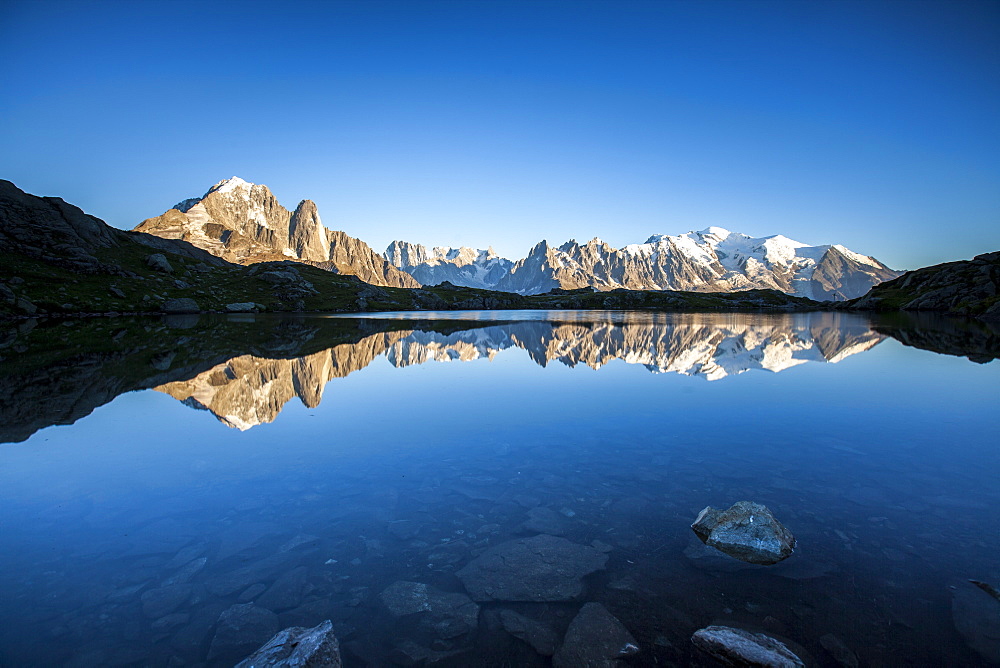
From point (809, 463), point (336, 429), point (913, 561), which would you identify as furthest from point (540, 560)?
point (336, 429)

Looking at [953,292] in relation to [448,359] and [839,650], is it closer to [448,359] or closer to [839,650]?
[448,359]

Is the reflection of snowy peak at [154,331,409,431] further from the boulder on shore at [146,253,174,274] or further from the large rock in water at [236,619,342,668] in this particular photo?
the boulder on shore at [146,253,174,274]

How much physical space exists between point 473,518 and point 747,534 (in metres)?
6.67

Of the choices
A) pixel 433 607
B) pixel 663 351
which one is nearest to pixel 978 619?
pixel 433 607

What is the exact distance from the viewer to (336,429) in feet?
65.5

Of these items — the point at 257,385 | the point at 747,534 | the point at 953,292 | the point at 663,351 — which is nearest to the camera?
the point at 747,534

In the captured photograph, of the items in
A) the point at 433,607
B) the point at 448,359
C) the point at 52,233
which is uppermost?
the point at 52,233

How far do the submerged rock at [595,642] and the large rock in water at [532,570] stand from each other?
2.28ft

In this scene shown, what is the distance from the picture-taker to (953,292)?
148m

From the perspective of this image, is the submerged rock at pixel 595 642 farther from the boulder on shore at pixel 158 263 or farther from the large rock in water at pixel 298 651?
the boulder on shore at pixel 158 263

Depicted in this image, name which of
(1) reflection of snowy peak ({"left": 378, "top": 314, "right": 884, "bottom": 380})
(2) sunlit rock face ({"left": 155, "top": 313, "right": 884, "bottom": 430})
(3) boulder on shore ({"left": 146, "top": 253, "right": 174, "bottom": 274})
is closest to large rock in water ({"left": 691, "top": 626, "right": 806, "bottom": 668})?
(2) sunlit rock face ({"left": 155, "top": 313, "right": 884, "bottom": 430})

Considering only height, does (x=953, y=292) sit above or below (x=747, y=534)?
above

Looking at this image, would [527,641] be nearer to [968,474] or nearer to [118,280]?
[968,474]

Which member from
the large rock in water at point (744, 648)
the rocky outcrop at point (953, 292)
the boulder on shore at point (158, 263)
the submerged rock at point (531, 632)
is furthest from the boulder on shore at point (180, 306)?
the rocky outcrop at point (953, 292)
